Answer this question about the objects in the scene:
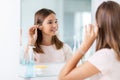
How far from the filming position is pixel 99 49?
114 centimetres

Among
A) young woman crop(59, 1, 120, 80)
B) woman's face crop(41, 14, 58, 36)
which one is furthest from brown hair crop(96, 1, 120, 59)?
woman's face crop(41, 14, 58, 36)

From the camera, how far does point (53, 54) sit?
174cm

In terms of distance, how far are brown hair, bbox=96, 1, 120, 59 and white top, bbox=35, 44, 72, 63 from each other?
0.64 m

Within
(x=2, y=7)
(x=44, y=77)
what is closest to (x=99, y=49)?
(x=44, y=77)

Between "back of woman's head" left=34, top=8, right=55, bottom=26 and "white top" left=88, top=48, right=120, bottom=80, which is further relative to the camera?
"back of woman's head" left=34, top=8, right=55, bottom=26

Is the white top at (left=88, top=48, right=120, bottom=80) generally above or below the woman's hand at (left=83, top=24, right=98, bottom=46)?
below

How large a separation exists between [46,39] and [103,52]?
710mm

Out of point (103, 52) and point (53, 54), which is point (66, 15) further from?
point (103, 52)

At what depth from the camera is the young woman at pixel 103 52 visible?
1.05 m

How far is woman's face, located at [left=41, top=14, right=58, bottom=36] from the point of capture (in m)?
1.69

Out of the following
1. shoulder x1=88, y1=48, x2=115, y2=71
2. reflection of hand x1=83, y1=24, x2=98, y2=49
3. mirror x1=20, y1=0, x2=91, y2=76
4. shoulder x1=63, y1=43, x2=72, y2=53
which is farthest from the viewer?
shoulder x1=63, y1=43, x2=72, y2=53

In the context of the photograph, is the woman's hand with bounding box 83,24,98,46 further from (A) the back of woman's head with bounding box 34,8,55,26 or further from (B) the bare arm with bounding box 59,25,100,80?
(A) the back of woman's head with bounding box 34,8,55,26

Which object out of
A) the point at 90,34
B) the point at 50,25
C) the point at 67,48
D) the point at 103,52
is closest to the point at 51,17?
the point at 50,25

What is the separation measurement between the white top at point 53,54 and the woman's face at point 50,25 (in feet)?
0.34
